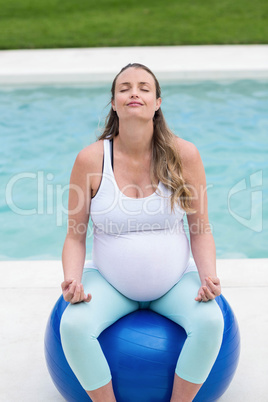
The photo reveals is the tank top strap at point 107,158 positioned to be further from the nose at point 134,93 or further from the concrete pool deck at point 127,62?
the concrete pool deck at point 127,62

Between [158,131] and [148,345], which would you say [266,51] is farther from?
[148,345]

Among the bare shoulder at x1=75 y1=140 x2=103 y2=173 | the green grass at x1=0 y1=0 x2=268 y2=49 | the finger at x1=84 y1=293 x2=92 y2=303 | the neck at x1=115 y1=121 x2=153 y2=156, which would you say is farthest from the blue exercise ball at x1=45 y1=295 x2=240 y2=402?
the green grass at x1=0 y1=0 x2=268 y2=49

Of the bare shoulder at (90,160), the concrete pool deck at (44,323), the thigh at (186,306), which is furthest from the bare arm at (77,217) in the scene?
the concrete pool deck at (44,323)

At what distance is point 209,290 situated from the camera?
2508 mm

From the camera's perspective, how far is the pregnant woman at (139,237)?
2.49 m

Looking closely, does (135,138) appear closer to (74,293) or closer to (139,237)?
(139,237)

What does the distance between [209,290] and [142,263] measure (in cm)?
33

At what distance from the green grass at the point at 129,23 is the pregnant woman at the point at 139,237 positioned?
8013 mm

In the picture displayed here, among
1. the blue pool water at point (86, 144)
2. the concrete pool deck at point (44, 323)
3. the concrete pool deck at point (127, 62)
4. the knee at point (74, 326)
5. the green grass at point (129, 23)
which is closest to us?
the knee at point (74, 326)

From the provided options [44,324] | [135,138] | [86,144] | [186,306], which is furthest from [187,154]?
[86,144]

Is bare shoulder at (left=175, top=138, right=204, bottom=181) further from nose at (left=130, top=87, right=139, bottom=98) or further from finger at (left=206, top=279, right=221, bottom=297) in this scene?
finger at (left=206, top=279, right=221, bottom=297)

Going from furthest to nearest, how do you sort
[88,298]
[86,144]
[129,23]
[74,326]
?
[129,23] < [86,144] < [88,298] < [74,326]

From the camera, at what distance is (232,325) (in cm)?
265

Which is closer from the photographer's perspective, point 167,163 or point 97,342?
point 97,342
